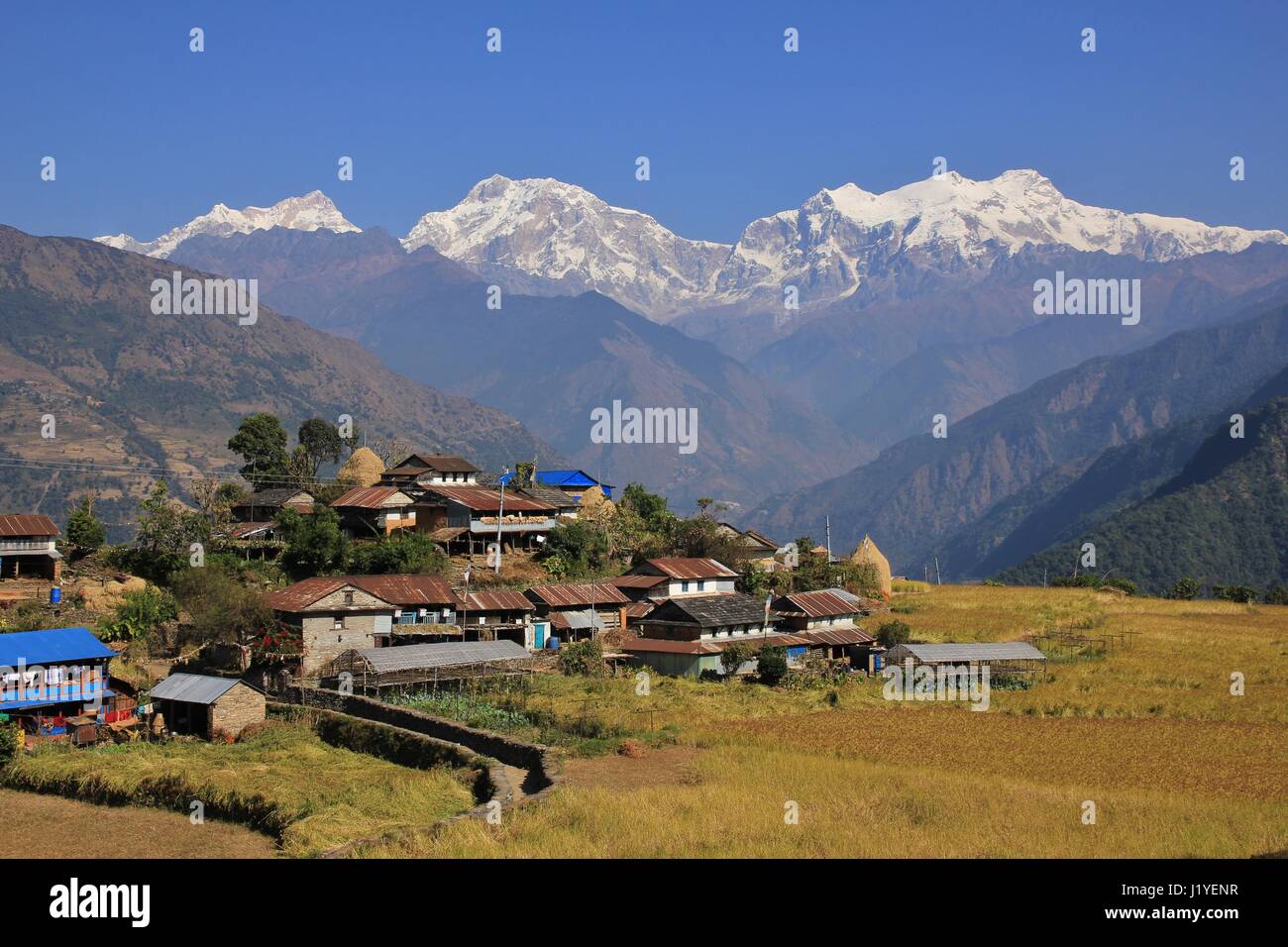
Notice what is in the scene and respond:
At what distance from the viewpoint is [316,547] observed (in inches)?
2403

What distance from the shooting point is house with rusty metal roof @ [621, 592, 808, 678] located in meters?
55.0

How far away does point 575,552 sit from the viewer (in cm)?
6969

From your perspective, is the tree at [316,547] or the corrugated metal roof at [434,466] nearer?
the tree at [316,547]

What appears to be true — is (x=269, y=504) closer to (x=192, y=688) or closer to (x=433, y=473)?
(x=433, y=473)

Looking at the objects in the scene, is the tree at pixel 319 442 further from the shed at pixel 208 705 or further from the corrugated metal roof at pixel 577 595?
the shed at pixel 208 705

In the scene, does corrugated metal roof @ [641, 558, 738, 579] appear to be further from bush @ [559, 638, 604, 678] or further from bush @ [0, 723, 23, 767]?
bush @ [0, 723, 23, 767]

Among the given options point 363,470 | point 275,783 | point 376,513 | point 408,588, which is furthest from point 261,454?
point 275,783

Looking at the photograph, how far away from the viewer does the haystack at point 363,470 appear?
263 ft

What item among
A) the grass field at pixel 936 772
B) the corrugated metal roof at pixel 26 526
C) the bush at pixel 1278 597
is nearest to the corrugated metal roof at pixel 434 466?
the corrugated metal roof at pixel 26 526

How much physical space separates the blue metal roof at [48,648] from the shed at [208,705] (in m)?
2.73

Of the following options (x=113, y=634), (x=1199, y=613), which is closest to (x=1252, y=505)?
(x=1199, y=613)
